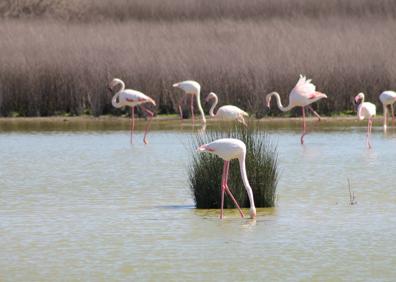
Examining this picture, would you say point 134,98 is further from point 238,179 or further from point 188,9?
point 188,9

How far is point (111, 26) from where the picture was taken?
1085 inches

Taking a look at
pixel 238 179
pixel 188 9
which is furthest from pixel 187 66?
pixel 238 179

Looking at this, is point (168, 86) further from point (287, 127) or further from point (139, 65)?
point (287, 127)

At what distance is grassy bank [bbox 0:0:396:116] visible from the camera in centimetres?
2270

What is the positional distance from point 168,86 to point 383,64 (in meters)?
4.05

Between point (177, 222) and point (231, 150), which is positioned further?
point (177, 222)

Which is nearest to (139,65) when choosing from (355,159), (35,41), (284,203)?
(35,41)

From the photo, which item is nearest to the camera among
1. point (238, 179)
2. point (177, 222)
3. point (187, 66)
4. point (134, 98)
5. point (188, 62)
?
point (177, 222)

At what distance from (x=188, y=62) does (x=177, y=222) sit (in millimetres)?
13901

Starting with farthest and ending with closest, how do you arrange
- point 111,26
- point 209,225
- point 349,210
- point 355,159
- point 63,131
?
point 111,26
point 63,131
point 355,159
point 349,210
point 209,225

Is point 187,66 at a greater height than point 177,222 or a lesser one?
greater

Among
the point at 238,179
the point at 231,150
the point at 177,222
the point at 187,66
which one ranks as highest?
the point at 187,66

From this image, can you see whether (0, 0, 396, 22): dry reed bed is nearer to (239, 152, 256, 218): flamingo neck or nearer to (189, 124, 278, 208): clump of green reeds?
(189, 124, 278, 208): clump of green reeds

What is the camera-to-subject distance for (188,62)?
23.9 m
